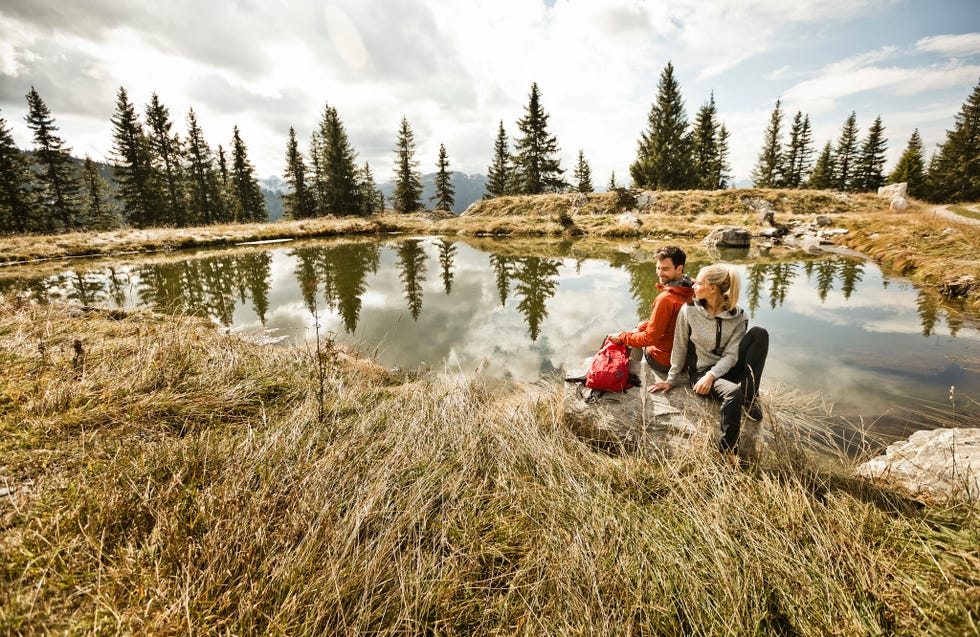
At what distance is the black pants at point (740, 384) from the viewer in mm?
3350

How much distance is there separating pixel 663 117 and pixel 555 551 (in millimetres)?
47504

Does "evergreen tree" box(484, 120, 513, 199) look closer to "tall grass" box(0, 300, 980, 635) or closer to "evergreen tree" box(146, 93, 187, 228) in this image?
"evergreen tree" box(146, 93, 187, 228)

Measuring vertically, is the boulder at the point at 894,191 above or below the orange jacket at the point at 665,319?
above

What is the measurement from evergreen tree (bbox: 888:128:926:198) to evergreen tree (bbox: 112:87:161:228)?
268 feet

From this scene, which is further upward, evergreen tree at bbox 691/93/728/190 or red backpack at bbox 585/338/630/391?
evergreen tree at bbox 691/93/728/190

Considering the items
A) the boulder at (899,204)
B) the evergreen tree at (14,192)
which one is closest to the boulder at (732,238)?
the boulder at (899,204)

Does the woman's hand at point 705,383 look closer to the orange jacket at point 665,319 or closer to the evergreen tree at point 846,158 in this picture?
the orange jacket at point 665,319

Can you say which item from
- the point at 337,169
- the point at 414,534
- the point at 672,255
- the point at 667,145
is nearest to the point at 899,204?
the point at 667,145

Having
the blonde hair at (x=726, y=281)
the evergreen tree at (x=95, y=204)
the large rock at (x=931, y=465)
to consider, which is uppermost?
the evergreen tree at (x=95, y=204)

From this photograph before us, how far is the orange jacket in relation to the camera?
4.04 meters

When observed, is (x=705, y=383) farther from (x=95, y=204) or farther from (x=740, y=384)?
(x=95, y=204)

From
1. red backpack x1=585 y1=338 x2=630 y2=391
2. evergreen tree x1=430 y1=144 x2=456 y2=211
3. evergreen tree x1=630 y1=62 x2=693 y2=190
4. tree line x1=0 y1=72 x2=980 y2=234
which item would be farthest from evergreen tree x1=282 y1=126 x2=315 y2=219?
red backpack x1=585 y1=338 x2=630 y2=391

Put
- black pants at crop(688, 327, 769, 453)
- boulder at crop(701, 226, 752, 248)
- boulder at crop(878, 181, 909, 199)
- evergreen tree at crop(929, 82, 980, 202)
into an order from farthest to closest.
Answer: evergreen tree at crop(929, 82, 980, 202) → boulder at crop(878, 181, 909, 199) → boulder at crop(701, 226, 752, 248) → black pants at crop(688, 327, 769, 453)

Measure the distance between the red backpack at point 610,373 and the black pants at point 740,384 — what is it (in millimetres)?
881
